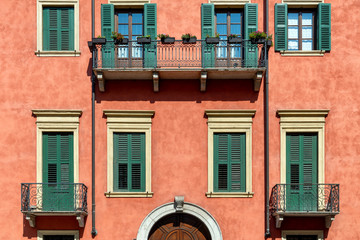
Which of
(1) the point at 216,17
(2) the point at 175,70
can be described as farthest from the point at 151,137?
(1) the point at 216,17

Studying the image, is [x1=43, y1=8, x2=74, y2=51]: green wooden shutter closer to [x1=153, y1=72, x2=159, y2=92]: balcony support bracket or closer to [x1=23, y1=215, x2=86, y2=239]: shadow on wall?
[x1=153, y1=72, x2=159, y2=92]: balcony support bracket

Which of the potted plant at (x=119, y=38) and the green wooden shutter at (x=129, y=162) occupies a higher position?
the potted plant at (x=119, y=38)

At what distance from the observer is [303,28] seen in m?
16.0

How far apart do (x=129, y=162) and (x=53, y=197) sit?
2550 mm

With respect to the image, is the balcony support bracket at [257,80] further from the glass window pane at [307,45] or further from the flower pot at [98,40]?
the flower pot at [98,40]

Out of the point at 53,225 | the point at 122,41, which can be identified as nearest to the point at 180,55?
the point at 122,41

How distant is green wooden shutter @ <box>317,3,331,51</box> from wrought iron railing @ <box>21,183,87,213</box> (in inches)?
343

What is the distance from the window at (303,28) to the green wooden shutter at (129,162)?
5.39 meters

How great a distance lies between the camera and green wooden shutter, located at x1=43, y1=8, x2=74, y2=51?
15812 mm

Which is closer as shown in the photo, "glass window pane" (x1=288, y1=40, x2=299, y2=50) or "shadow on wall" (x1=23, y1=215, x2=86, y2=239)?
"shadow on wall" (x1=23, y1=215, x2=86, y2=239)

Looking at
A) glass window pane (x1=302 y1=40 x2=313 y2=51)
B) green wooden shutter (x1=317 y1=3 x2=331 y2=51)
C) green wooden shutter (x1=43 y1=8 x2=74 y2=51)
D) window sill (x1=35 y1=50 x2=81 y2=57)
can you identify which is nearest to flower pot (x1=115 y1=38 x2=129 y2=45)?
window sill (x1=35 y1=50 x2=81 y2=57)

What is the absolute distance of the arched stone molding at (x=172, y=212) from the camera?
15.1 m

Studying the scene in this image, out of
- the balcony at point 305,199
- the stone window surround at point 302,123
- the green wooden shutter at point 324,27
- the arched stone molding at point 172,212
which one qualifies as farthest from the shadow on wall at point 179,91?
the arched stone molding at point 172,212

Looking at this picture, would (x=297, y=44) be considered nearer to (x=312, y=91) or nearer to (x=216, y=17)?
(x=312, y=91)
